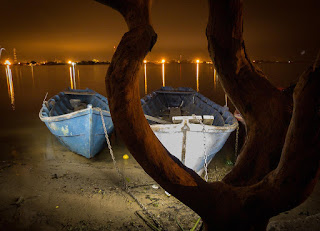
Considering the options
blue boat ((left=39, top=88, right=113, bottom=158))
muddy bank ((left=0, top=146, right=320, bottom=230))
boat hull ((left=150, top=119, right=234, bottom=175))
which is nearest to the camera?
muddy bank ((left=0, top=146, right=320, bottom=230))

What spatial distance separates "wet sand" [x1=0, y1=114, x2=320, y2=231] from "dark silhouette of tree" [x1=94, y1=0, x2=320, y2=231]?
1512 mm

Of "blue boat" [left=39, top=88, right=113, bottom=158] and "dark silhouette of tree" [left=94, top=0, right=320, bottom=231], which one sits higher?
"dark silhouette of tree" [left=94, top=0, right=320, bottom=231]

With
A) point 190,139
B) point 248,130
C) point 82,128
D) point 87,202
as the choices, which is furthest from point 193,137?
point 82,128

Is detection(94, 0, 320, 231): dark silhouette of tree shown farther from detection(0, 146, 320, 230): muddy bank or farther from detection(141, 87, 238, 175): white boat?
detection(141, 87, 238, 175): white boat

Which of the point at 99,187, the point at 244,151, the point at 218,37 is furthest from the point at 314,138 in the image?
the point at 99,187

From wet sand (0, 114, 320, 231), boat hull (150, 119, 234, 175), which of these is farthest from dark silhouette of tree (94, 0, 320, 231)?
boat hull (150, 119, 234, 175)

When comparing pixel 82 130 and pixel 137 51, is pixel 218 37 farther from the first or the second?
pixel 82 130

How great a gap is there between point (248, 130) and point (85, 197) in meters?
4.55

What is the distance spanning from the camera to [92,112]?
764 centimetres

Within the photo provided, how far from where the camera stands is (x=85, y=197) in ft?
19.3

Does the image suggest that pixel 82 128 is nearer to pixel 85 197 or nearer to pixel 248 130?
pixel 85 197

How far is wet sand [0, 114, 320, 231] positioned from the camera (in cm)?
489

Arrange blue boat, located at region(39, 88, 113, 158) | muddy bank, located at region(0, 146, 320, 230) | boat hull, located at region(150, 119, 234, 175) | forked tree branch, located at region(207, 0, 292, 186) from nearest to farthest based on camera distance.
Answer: forked tree branch, located at region(207, 0, 292, 186) < muddy bank, located at region(0, 146, 320, 230) < boat hull, located at region(150, 119, 234, 175) < blue boat, located at region(39, 88, 113, 158)

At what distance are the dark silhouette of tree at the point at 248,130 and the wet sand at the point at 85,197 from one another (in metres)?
1.51
